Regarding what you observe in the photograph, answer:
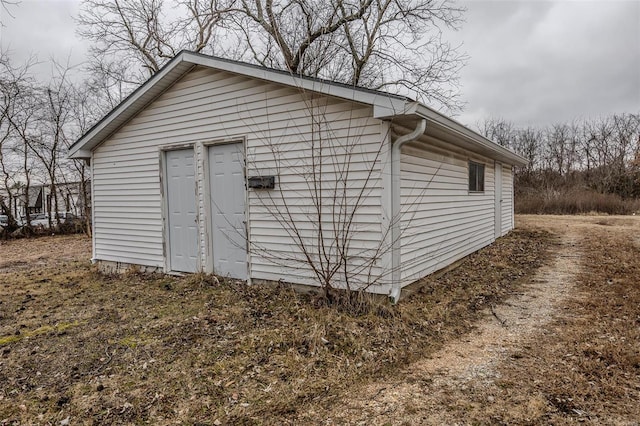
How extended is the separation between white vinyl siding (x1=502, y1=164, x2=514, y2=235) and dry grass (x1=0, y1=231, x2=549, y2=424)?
5561 millimetres

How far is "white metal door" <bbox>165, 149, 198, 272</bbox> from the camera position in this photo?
20.9 ft

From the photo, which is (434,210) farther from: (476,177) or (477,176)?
(477,176)

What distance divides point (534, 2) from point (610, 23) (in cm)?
431

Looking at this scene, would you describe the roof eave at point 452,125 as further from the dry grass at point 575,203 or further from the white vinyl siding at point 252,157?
the dry grass at point 575,203

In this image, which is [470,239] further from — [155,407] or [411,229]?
[155,407]

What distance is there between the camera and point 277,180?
5305mm

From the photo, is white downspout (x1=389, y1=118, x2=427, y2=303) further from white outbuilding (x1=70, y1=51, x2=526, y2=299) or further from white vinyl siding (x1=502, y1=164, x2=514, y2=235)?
white vinyl siding (x1=502, y1=164, x2=514, y2=235)

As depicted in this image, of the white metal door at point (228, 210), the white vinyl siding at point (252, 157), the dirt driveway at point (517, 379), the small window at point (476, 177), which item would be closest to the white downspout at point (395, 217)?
the white vinyl siding at point (252, 157)

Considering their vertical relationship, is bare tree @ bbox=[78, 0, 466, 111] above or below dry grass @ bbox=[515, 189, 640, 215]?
above

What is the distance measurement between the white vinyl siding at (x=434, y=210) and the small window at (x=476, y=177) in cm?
14

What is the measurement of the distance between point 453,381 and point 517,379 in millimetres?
503

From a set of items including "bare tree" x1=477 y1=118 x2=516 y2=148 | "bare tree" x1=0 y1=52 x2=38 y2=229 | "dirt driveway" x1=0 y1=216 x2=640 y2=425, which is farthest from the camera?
"bare tree" x1=477 y1=118 x2=516 y2=148

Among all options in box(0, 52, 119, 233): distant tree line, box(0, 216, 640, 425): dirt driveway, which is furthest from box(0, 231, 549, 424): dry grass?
box(0, 52, 119, 233): distant tree line

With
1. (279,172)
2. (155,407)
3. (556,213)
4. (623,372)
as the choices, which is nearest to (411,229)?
(279,172)
